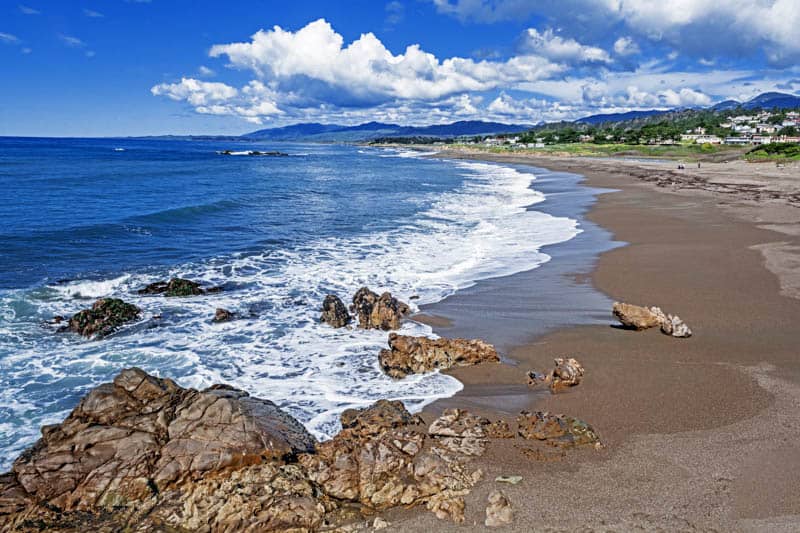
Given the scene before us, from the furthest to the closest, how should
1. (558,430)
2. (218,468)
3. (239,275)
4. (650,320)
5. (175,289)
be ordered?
(239,275) < (175,289) < (650,320) < (558,430) < (218,468)

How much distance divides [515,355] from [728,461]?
4.33m

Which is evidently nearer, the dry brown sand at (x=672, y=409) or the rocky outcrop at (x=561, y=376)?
the dry brown sand at (x=672, y=409)

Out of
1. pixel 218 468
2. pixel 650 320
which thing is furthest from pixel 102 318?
pixel 650 320

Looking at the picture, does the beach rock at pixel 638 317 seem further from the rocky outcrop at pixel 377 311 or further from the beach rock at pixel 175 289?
the beach rock at pixel 175 289

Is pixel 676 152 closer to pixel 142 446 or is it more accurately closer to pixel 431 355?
pixel 431 355

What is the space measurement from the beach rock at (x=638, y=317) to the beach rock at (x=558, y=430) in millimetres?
4700

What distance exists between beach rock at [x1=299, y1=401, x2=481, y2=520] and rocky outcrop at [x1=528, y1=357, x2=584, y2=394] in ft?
9.19

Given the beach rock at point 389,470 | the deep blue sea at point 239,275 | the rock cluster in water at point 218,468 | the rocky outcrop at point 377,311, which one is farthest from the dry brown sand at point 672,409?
the rocky outcrop at point 377,311

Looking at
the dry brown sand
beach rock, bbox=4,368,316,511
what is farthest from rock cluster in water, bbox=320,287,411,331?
beach rock, bbox=4,368,316,511

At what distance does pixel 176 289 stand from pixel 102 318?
9.39 ft

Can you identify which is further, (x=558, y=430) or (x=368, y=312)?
(x=368, y=312)

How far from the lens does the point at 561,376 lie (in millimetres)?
9148

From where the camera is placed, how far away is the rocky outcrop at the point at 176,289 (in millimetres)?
15055

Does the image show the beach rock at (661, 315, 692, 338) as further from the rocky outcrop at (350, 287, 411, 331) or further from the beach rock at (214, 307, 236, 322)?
the beach rock at (214, 307, 236, 322)
